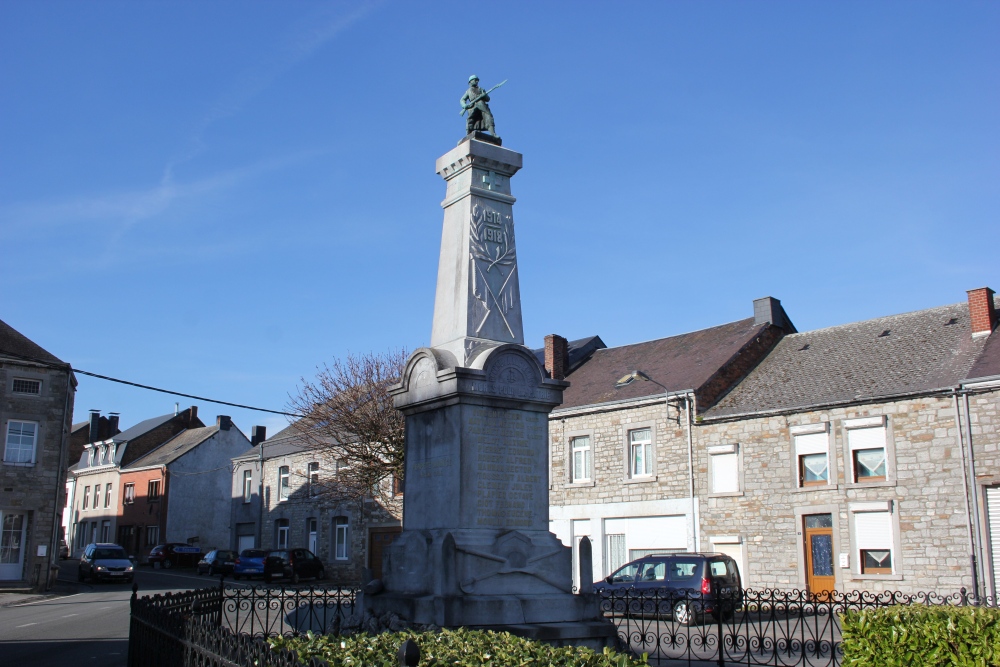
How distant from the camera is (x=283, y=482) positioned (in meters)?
42.3

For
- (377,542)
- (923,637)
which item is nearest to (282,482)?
(377,542)

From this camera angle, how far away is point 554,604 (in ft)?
33.0

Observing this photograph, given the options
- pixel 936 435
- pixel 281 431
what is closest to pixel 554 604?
pixel 936 435

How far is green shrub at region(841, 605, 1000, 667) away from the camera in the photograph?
7586 millimetres

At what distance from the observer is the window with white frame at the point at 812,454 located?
950 inches

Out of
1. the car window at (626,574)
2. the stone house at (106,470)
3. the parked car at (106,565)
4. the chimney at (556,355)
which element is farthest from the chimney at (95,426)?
the car window at (626,574)

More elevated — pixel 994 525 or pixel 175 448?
pixel 175 448

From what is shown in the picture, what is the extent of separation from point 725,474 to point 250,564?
63.6 ft

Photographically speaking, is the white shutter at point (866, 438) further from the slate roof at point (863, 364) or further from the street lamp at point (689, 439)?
the street lamp at point (689, 439)

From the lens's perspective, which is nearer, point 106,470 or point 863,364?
point 863,364

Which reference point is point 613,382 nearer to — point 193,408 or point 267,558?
point 267,558

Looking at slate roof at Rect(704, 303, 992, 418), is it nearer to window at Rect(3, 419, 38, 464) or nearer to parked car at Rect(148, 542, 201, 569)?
window at Rect(3, 419, 38, 464)

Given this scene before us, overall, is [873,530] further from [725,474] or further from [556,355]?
[556,355]

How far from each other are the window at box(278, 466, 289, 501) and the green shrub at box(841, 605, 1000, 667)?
3646 centimetres
